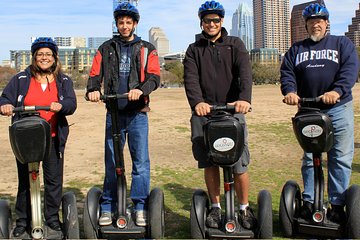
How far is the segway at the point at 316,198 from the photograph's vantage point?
159 inches

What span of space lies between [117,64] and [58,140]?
3.17ft

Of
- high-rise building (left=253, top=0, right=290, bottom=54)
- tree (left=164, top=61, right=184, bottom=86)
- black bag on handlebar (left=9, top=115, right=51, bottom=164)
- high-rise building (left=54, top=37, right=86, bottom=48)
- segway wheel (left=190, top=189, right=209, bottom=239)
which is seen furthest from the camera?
high-rise building (left=54, top=37, right=86, bottom=48)

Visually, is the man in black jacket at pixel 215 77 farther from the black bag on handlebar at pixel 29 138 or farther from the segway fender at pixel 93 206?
the black bag on handlebar at pixel 29 138

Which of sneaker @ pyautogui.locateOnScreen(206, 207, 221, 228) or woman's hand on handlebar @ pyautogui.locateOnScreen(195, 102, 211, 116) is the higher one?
woman's hand on handlebar @ pyautogui.locateOnScreen(195, 102, 211, 116)

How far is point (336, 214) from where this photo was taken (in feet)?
13.9

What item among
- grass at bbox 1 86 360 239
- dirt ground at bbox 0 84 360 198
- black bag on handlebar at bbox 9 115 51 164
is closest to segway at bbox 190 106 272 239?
grass at bbox 1 86 360 239

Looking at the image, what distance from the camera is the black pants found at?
4.30 metres

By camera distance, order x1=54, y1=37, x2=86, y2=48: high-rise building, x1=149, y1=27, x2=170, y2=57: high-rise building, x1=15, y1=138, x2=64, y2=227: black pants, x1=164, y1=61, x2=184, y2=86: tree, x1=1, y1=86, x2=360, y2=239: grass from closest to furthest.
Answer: x1=15, y1=138, x2=64, y2=227: black pants
x1=1, y1=86, x2=360, y2=239: grass
x1=164, y1=61, x2=184, y2=86: tree
x1=54, y1=37, x2=86, y2=48: high-rise building
x1=149, y1=27, x2=170, y2=57: high-rise building

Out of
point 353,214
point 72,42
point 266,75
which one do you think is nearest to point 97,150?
point 353,214

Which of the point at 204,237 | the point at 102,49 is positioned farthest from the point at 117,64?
the point at 204,237

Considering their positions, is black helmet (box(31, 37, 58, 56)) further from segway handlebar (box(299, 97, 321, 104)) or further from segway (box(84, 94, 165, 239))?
segway handlebar (box(299, 97, 321, 104))

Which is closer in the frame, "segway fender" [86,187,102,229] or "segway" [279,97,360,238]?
A: "segway" [279,97,360,238]

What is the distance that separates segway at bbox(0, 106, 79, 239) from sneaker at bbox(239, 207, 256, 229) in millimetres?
1597

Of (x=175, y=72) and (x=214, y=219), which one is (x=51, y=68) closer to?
(x=214, y=219)
